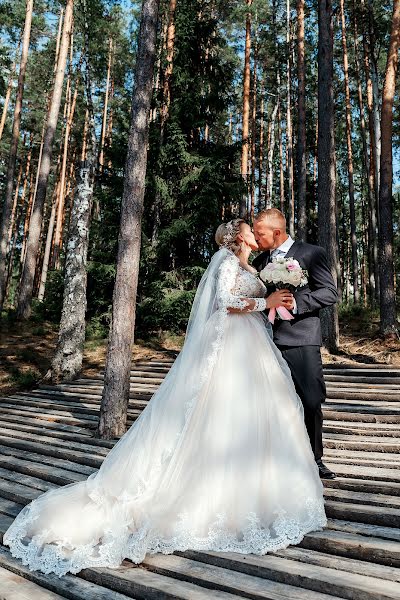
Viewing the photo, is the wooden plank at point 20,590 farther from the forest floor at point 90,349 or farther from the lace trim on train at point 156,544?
the forest floor at point 90,349

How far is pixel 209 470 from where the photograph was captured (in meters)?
3.50

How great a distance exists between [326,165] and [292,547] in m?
9.51

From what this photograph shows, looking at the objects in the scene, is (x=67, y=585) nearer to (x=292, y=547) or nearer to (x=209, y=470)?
(x=209, y=470)

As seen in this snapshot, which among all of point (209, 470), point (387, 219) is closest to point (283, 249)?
point (209, 470)

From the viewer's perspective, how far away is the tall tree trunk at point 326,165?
1104cm

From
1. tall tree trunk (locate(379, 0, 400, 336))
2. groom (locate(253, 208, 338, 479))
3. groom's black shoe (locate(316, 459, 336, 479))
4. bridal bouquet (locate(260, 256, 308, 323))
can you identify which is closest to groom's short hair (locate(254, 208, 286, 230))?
groom (locate(253, 208, 338, 479))

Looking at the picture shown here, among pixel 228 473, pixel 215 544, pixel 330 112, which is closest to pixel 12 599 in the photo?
pixel 215 544

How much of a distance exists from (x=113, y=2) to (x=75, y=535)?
64.2 feet

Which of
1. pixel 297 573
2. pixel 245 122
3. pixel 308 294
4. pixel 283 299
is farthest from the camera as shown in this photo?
pixel 245 122

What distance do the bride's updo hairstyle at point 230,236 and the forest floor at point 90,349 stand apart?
22.9 feet

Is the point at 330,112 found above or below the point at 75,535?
above

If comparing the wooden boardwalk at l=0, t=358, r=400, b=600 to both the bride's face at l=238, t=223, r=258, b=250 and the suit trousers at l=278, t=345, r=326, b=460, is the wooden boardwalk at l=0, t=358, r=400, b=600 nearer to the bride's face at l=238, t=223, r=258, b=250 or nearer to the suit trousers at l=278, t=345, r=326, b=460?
the suit trousers at l=278, t=345, r=326, b=460

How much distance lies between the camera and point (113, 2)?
18188mm

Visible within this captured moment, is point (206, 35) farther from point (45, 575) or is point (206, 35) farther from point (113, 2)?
point (45, 575)
